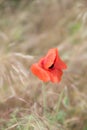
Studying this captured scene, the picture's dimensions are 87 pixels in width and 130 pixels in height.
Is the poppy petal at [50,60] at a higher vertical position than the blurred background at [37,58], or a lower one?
lower

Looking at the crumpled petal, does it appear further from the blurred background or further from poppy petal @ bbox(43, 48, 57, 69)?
the blurred background

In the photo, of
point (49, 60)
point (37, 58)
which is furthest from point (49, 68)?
point (37, 58)

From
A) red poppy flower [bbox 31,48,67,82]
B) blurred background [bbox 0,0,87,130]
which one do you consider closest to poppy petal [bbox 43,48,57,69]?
red poppy flower [bbox 31,48,67,82]

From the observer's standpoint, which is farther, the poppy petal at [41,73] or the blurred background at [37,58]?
the blurred background at [37,58]

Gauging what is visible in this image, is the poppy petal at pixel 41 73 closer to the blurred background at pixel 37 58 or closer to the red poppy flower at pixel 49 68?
the red poppy flower at pixel 49 68

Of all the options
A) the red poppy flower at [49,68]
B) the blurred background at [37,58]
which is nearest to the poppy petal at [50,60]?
the red poppy flower at [49,68]

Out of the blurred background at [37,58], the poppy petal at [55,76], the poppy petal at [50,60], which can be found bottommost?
the poppy petal at [55,76]
